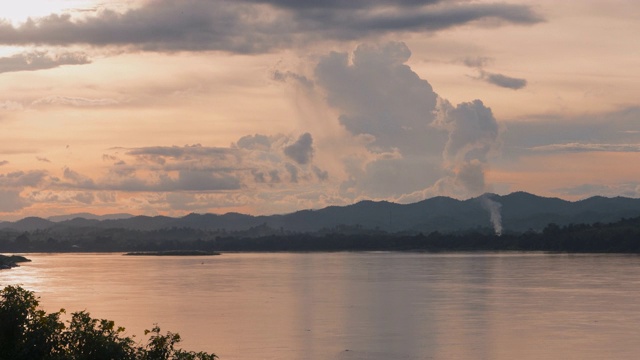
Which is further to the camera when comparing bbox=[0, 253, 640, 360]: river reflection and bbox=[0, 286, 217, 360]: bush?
bbox=[0, 253, 640, 360]: river reflection

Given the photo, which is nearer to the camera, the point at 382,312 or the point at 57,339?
the point at 57,339

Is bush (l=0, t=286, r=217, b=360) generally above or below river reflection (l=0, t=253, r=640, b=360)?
above

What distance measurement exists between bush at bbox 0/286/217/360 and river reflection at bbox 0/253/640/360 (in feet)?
72.8

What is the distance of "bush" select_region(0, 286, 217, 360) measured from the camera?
31625mm

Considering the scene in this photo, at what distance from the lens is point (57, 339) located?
32906mm

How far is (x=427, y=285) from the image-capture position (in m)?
113

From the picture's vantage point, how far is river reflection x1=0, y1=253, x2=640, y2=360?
188 feet

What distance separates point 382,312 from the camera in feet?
264

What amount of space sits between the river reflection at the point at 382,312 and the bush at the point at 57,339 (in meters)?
22.2

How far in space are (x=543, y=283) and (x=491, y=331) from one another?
49641 mm

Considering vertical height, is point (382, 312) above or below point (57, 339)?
below

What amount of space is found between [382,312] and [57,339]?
50.3 m

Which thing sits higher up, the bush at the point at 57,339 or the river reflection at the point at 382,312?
the bush at the point at 57,339

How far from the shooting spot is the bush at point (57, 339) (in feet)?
104
